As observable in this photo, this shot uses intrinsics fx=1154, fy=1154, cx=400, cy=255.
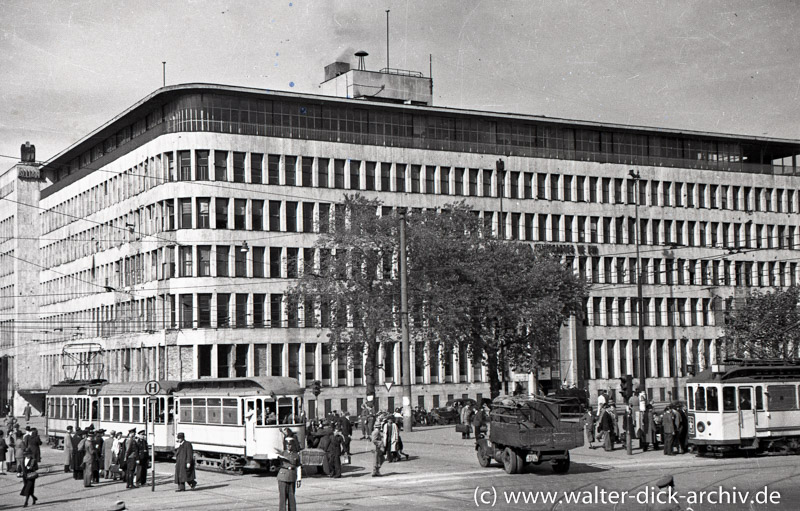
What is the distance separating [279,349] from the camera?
255 feet

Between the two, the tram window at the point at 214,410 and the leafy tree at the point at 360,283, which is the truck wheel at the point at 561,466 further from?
the leafy tree at the point at 360,283

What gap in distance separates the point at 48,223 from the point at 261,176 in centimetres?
3214

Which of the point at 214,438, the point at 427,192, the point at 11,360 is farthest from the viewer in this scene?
the point at 11,360

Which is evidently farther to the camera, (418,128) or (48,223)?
(48,223)

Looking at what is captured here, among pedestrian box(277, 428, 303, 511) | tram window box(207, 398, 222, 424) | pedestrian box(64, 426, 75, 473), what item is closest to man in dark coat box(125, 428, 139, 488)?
pedestrian box(64, 426, 75, 473)

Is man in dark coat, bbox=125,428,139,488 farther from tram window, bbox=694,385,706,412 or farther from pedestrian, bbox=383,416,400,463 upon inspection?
tram window, bbox=694,385,706,412

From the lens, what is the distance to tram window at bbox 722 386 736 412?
→ 36562 mm

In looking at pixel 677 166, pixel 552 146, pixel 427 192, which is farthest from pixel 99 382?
pixel 677 166

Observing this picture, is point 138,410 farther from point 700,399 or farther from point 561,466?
point 700,399

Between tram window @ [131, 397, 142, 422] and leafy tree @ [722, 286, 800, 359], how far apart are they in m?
41.3

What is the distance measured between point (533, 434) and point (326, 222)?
115ft

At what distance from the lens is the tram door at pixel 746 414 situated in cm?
3659

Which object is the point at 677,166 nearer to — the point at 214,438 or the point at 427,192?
the point at 427,192

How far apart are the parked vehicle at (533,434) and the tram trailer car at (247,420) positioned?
643cm
